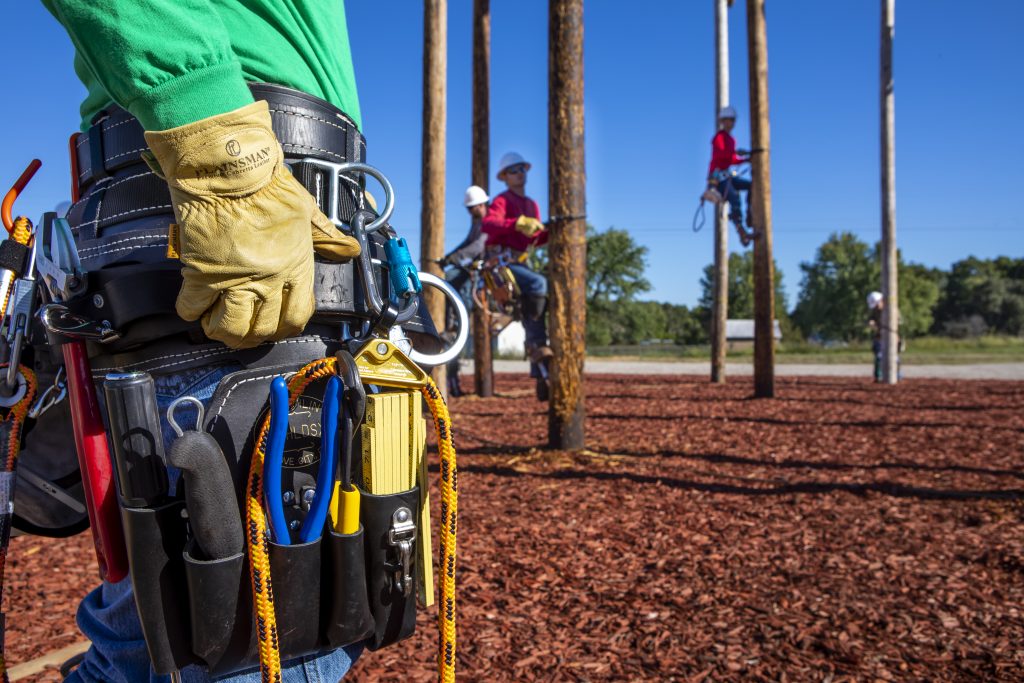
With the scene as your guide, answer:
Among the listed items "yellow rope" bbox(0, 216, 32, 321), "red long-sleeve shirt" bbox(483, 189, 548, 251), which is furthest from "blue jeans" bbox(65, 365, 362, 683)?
"red long-sleeve shirt" bbox(483, 189, 548, 251)

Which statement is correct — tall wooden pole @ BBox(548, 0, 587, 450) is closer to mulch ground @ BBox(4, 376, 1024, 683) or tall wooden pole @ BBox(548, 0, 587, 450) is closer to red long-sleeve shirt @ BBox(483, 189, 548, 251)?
mulch ground @ BBox(4, 376, 1024, 683)

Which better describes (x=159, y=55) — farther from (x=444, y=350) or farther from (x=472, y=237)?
(x=472, y=237)

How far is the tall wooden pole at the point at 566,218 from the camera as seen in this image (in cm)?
539

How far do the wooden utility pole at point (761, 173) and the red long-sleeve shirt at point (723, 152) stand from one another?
5.47 feet

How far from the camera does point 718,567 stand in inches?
131

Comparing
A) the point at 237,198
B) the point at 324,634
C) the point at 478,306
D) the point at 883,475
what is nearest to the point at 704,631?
the point at 324,634

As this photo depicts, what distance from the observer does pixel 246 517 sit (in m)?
1.14

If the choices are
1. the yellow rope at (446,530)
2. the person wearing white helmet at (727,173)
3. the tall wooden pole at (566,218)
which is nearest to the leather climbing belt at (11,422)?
the yellow rope at (446,530)

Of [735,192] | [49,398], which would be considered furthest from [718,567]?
[735,192]

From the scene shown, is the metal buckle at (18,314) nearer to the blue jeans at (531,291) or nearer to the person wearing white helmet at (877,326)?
the blue jeans at (531,291)

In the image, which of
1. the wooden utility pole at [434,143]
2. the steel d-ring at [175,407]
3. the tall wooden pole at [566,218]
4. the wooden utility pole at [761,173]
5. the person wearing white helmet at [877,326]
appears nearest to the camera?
the steel d-ring at [175,407]

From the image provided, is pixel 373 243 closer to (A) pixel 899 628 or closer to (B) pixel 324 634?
(B) pixel 324 634

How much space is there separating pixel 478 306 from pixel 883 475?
18.0 feet

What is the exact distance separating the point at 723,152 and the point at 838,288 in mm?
69514
